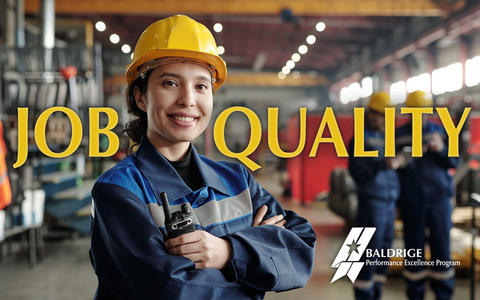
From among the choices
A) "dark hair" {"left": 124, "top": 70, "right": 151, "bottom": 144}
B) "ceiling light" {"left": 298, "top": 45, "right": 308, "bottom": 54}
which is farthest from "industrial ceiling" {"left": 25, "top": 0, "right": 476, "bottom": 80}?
"dark hair" {"left": 124, "top": 70, "right": 151, "bottom": 144}

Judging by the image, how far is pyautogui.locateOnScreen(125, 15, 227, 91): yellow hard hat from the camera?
1.00 metres

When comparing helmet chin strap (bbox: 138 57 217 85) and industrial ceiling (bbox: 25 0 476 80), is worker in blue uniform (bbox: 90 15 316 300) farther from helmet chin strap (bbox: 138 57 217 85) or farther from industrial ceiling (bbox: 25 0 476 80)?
industrial ceiling (bbox: 25 0 476 80)

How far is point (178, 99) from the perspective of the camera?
39.0 inches

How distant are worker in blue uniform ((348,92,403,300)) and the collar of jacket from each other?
173 centimetres

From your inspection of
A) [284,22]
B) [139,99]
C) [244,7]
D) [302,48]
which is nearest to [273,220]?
[139,99]

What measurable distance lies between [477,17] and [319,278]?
19.3ft

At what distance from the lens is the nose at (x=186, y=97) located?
98cm

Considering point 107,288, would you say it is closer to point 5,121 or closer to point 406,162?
point 406,162

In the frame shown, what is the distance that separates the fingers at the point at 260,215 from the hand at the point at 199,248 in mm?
218

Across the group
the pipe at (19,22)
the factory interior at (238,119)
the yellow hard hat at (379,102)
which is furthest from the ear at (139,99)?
the pipe at (19,22)

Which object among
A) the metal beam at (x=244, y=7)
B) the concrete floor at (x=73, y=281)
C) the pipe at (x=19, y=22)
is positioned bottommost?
the concrete floor at (x=73, y=281)

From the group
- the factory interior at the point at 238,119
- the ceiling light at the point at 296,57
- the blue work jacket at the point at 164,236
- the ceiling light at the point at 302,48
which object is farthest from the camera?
the ceiling light at the point at 296,57

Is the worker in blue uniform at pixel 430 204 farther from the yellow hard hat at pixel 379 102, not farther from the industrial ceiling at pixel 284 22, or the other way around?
the industrial ceiling at pixel 284 22

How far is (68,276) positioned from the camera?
3617mm
